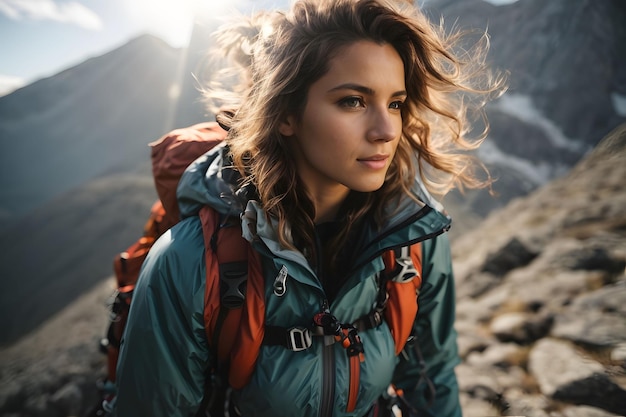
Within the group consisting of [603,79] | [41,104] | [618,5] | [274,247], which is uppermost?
[618,5]

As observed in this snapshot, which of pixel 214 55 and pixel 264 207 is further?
pixel 214 55

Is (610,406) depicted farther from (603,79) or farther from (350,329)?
(603,79)

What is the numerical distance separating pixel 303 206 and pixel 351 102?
0.71m

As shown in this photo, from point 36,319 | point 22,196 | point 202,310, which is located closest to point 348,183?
point 202,310

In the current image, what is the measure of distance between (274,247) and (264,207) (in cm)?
25

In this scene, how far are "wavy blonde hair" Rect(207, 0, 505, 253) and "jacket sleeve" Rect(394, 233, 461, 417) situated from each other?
61cm

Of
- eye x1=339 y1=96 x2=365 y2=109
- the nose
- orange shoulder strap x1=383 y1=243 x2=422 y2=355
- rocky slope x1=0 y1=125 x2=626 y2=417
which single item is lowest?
rocky slope x1=0 y1=125 x2=626 y2=417

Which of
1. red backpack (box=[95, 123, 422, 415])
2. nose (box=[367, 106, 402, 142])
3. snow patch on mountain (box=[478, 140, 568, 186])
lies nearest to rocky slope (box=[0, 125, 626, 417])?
red backpack (box=[95, 123, 422, 415])

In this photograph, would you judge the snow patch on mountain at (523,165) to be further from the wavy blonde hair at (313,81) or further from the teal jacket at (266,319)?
the teal jacket at (266,319)

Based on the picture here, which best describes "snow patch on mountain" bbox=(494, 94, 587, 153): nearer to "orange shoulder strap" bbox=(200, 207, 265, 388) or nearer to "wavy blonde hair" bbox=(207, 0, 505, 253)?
"wavy blonde hair" bbox=(207, 0, 505, 253)

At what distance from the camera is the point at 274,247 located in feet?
6.11

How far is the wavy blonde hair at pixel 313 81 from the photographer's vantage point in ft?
6.50

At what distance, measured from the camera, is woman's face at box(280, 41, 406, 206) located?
1931 mm

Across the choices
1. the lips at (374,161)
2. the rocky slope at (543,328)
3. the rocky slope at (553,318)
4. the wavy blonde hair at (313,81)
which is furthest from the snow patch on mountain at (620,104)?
the lips at (374,161)
